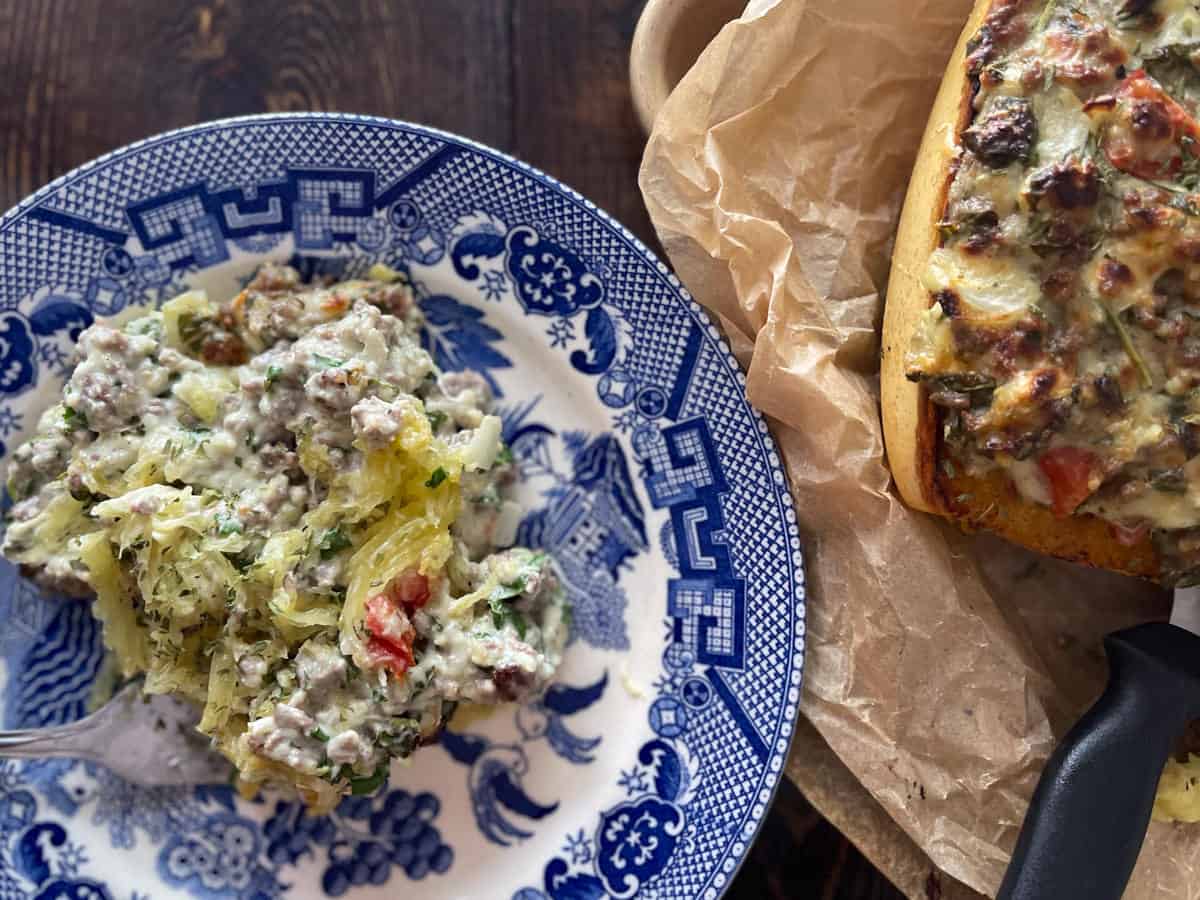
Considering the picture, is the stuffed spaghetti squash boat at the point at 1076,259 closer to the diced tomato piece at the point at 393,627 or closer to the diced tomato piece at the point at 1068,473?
the diced tomato piece at the point at 1068,473

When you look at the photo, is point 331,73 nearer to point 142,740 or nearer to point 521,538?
point 521,538

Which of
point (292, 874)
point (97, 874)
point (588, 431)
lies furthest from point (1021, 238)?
point (97, 874)

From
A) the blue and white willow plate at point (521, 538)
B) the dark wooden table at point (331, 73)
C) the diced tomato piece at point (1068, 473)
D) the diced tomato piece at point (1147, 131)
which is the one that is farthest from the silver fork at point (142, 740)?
the diced tomato piece at point (1147, 131)

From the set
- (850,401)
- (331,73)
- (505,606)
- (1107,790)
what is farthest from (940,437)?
(331,73)


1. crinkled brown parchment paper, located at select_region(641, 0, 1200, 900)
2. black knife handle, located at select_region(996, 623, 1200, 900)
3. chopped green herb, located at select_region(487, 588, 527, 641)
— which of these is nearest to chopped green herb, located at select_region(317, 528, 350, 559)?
chopped green herb, located at select_region(487, 588, 527, 641)

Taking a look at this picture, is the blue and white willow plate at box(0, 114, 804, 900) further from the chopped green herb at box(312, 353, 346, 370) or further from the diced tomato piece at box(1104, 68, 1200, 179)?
the diced tomato piece at box(1104, 68, 1200, 179)
